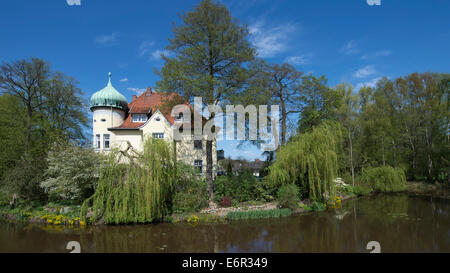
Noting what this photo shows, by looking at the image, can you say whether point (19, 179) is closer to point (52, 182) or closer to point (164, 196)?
point (52, 182)

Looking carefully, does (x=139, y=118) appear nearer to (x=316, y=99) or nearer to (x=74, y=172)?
(x=74, y=172)

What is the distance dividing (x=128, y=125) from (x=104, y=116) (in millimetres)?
2407

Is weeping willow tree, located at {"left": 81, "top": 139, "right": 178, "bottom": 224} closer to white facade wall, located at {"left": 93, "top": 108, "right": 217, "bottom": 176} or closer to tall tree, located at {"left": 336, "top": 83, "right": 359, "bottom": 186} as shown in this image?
white facade wall, located at {"left": 93, "top": 108, "right": 217, "bottom": 176}

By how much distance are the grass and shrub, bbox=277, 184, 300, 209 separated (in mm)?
493

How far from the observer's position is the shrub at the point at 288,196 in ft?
43.9

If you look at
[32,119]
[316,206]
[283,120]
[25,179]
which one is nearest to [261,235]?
[316,206]

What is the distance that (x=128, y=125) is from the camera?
2025cm

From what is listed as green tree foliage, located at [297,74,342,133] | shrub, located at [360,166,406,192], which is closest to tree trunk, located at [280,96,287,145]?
green tree foliage, located at [297,74,342,133]

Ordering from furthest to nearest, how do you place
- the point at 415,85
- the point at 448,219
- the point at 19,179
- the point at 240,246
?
the point at 415,85, the point at 19,179, the point at 448,219, the point at 240,246

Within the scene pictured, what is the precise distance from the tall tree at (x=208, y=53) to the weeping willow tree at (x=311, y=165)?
4790 mm

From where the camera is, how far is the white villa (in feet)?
64.4

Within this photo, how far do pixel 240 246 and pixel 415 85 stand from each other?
1262 inches

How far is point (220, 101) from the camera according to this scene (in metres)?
14.1
